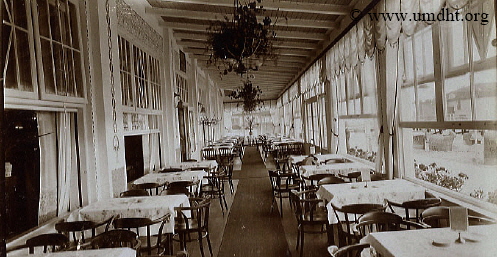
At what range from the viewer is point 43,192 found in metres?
3.21

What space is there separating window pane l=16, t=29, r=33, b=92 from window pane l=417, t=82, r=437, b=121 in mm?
3949

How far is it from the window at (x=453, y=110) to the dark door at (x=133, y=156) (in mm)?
4185

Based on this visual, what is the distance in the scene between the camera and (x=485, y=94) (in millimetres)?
2840

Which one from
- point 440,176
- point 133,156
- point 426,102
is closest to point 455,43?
point 426,102

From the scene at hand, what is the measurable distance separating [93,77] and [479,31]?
13.2 ft

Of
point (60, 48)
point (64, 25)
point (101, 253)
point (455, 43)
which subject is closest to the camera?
point (101, 253)

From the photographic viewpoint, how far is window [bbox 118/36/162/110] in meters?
5.26

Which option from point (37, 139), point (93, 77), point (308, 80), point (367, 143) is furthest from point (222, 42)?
point (308, 80)

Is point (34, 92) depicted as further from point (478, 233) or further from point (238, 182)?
point (238, 182)

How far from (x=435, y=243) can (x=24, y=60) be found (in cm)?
345

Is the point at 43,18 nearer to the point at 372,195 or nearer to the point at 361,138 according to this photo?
the point at 372,195

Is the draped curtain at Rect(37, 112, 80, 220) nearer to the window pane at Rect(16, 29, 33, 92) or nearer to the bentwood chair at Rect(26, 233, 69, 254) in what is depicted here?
the window pane at Rect(16, 29, 33, 92)

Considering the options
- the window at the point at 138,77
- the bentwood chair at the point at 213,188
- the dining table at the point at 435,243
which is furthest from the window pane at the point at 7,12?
the bentwood chair at the point at 213,188

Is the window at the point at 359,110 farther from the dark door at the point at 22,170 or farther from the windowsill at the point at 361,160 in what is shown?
the dark door at the point at 22,170
